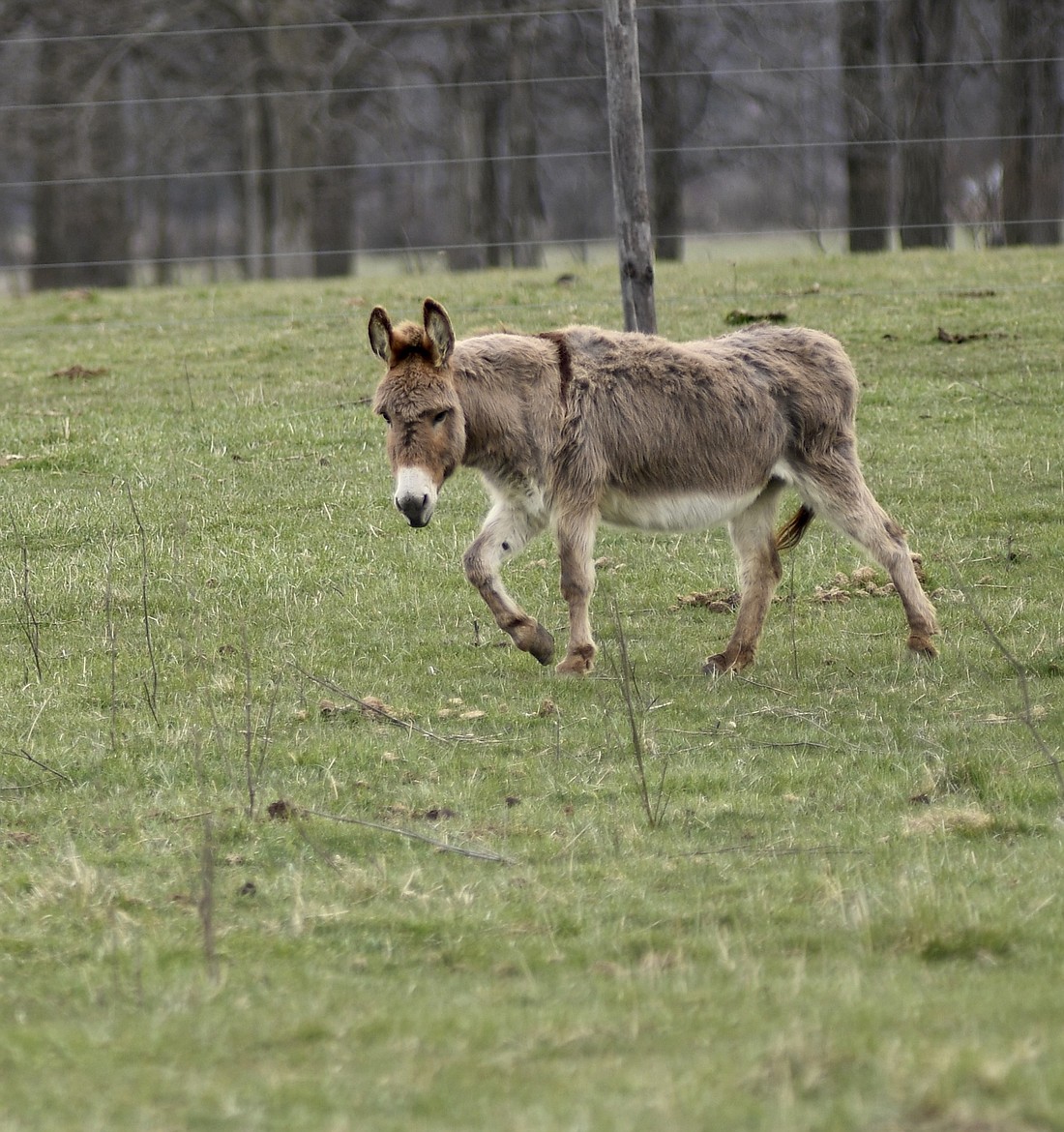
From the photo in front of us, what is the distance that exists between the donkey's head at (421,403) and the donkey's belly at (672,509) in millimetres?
871

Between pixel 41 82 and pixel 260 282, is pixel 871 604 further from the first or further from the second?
pixel 41 82

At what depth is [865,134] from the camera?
21.6 metres

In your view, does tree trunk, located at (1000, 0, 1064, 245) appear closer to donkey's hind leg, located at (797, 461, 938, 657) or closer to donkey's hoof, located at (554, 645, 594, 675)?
donkey's hind leg, located at (797, 461, 938, 657)

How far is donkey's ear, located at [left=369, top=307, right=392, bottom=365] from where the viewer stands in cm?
705

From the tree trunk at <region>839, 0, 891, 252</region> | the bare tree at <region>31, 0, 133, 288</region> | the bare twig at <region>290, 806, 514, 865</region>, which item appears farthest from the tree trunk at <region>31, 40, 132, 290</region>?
the bare twig at <region>290, 806, 514, 865</region>

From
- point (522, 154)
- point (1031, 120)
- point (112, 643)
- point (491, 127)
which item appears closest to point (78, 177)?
point (522, 154)

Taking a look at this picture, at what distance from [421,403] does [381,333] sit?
0.43m

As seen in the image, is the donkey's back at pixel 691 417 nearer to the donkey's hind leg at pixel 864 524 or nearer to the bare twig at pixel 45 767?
the donkey's hind leg at pixel 864 524

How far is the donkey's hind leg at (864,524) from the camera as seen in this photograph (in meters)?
7.71

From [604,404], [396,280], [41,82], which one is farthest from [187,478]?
[41,82]

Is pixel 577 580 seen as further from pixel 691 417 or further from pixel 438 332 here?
pixel 438 332

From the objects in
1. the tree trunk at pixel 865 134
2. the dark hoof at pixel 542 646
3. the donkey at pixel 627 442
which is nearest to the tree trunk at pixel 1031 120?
the tree trunk at pixel 865 134

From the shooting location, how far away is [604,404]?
7500 millimetres

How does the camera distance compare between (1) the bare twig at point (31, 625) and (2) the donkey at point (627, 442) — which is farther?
(1) the bare twig at point (31, 625)
